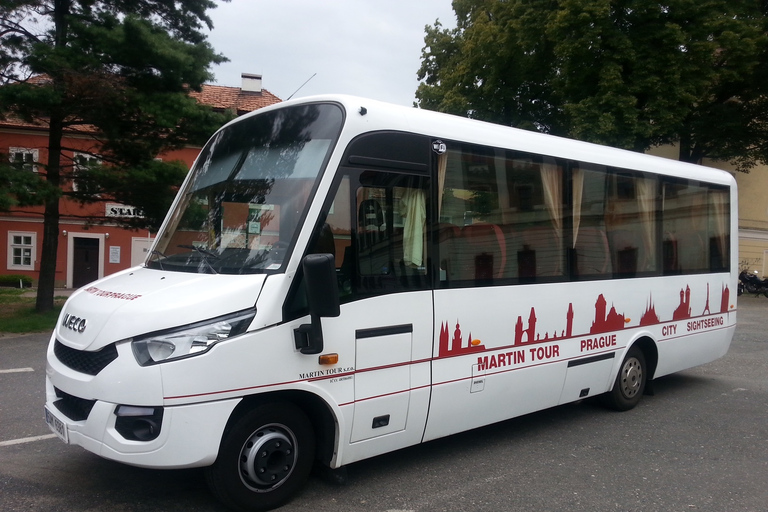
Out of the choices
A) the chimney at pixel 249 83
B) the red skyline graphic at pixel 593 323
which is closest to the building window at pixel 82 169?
the red skyline graphic at pixel 593 323

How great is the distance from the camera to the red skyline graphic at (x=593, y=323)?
5.30m

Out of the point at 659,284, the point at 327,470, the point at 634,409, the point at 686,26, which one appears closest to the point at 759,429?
the point at 634,409

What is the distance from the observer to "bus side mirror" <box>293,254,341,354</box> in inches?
159

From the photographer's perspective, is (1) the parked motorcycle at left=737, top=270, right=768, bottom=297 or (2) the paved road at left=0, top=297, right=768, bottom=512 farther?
(1) the parked motorcycle at left=737, top=270, right=768, bottom=297

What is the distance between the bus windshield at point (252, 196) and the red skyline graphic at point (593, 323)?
1.60 meters

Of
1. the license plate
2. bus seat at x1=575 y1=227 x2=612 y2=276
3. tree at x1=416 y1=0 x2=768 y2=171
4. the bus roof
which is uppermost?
tree at x1=416 y1=0 x2=768 y2=171

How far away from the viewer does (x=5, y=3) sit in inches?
534

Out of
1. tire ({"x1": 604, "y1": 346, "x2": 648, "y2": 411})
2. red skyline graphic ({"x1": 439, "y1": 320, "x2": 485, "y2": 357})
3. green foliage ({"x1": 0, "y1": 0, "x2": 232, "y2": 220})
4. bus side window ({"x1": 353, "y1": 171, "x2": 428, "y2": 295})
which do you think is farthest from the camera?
green foliage ({"x1": 0, "y1": 0, "x2": 232, "y2": 220})

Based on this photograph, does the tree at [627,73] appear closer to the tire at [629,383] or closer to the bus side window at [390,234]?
the tire at [629,383]

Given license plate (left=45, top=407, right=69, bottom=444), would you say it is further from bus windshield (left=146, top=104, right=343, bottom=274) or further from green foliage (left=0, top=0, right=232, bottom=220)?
green foliage (left=0, top=0, right=232, bottom=220)

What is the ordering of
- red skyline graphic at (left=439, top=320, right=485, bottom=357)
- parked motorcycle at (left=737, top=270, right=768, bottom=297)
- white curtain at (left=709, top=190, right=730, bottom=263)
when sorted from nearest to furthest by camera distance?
1. red skyline graphic at (left=439, top=320, right=485, bottom=357)
2. white curtain at (left=709, top=190, right=730, bottom=263)
3. parked motorcycle at (left=737, top=270, right=768, bottom=297)

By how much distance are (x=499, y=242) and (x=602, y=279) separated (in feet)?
5.80

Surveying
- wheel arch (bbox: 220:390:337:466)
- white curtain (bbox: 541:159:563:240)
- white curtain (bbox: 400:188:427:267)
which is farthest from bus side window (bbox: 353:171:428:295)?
white curtain (bbox: 541:159:563:240)

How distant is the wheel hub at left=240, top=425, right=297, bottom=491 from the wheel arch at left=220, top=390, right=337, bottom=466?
201 millimetres
